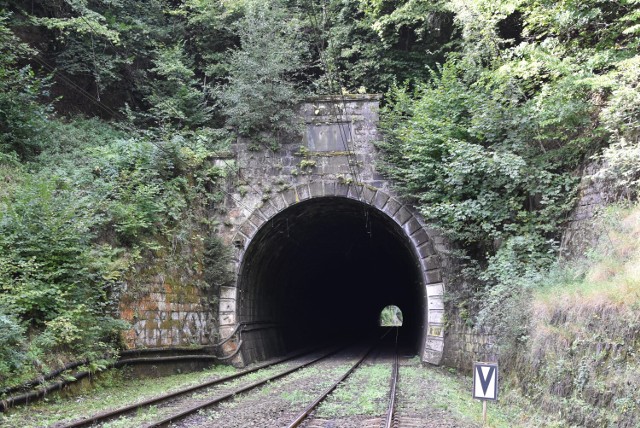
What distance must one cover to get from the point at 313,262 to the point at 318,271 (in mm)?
2096

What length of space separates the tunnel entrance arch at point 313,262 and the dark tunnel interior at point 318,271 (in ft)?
0.14

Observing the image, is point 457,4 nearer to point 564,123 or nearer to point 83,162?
point 564,123

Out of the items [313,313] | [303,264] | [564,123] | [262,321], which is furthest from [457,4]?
[313,313]

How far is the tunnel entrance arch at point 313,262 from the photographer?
13664 millimetres

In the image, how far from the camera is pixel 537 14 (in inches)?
417

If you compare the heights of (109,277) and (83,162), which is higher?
(83,162)

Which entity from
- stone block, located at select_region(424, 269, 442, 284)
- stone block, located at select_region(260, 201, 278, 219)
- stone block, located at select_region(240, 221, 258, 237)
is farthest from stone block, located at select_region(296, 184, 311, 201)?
stone block, located at select_region(424, 269, 442, 284)

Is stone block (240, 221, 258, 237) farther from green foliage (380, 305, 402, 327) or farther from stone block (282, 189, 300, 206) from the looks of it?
green foliage (380, 305, 402, 327)

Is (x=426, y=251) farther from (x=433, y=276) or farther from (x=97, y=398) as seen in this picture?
(x=97, y=398)

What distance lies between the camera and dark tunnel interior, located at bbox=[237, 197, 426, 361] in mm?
15117

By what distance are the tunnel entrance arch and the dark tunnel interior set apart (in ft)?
0.14

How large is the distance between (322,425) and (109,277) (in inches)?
191

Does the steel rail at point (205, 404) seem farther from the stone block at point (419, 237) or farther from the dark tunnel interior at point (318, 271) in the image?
the stone block at point (419, 237)

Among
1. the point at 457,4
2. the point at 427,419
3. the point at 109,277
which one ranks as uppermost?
the point at 457,4
